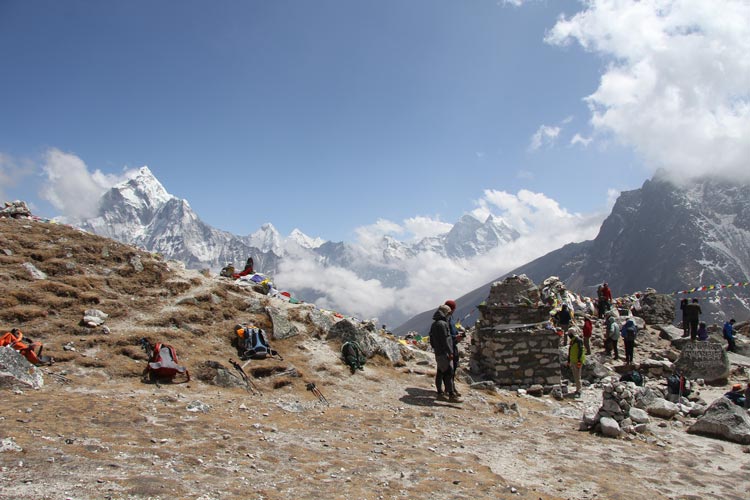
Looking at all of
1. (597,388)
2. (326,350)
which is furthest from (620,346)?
(326,350)

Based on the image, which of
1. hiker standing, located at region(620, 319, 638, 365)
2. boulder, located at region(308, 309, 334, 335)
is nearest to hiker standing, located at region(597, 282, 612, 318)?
hiker standing, located at region(620, 319, 638, 365)

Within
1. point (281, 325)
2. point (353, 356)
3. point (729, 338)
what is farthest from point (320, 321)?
point (729, 338)

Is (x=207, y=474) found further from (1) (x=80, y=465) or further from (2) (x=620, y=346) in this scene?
(2) (x=620, y=346)

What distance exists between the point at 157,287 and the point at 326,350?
7.47 meters

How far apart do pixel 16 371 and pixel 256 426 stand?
17.7ft

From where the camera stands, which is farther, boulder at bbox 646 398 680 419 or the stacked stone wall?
the stacked stone wall

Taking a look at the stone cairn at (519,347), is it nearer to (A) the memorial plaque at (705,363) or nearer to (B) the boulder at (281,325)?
(A) the memorial plaque at (705,363)

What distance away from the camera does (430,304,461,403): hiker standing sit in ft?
42.8

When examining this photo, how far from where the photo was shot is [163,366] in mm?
12016

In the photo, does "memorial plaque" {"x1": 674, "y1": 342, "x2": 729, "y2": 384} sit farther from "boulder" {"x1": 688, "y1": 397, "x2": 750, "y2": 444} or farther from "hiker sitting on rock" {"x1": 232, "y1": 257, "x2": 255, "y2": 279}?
"hiker sitting on rock" {"x1": 232, "y1": 257, "x2": 255, "y2": 279}

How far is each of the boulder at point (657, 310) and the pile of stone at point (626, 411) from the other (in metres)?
17.4

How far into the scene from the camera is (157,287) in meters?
18.0

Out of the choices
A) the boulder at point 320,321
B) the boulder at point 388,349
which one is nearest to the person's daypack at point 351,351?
the boulder at point 388,349

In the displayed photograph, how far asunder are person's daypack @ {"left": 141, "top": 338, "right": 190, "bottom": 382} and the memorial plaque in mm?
19943
